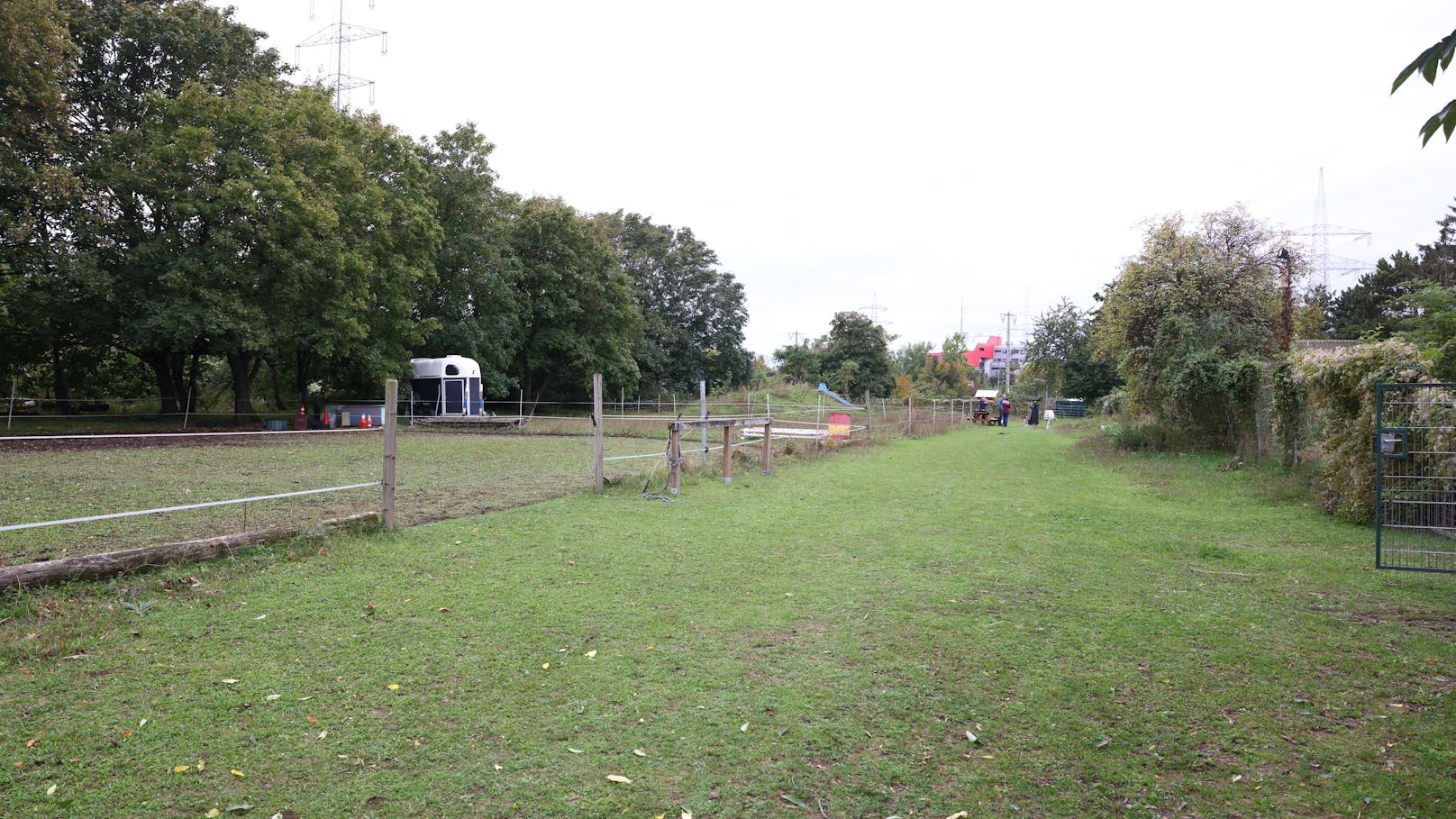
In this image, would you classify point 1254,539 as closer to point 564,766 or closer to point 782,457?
point 564,766

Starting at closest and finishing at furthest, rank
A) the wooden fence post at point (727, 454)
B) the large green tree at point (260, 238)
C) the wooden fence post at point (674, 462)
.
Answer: the wooden fence post at point (674, 462) < the wooden fence post at point (727, 454) < the large green tree at point (260, 238)

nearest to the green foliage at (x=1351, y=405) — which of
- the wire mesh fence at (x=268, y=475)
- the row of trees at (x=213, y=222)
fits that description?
the wire mesh fence at (x=268, y=475)

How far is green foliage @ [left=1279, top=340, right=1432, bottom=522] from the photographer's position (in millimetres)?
8070

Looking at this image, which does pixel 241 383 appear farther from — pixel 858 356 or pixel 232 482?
pixel 858 356

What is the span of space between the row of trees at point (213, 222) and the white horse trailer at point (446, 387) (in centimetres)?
112

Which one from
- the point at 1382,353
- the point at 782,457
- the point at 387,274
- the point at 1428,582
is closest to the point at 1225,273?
the point at 1382,353

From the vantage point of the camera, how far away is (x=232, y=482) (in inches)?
413

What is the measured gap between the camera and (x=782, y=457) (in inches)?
590

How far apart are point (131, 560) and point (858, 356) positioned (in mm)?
45957

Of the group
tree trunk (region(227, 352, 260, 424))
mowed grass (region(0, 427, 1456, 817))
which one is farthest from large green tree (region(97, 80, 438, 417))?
mowed grass (region(0, 427, 1456, 817))

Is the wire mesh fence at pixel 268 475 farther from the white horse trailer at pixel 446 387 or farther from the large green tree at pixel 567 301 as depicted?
the large green tree at pixel 567 301

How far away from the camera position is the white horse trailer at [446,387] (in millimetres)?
28828

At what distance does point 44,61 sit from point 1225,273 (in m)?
25.9

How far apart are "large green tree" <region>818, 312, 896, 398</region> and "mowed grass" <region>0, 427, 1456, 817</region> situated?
136 feet
